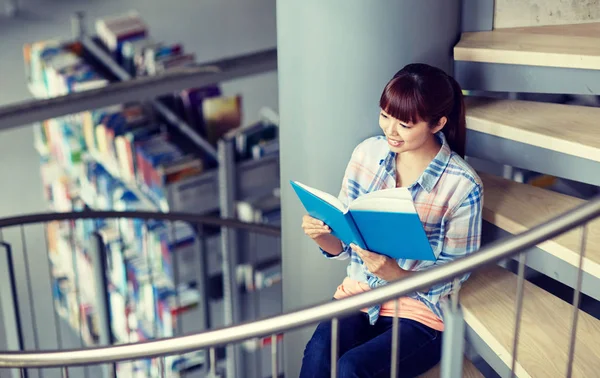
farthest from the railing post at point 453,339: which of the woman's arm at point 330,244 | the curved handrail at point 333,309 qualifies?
the woman's arm at point 330,244

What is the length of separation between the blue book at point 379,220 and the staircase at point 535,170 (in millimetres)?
368

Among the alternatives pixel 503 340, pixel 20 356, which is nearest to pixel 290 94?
pixel 503 340

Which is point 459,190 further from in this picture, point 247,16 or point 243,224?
point 247,16

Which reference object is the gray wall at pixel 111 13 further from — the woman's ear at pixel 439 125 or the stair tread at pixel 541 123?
the woman's ear at pixel 439 125

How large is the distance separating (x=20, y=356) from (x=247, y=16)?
223 inches

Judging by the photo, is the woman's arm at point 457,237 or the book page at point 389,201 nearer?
the book page at point 389,201

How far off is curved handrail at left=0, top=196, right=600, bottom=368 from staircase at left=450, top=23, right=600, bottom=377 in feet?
1.58

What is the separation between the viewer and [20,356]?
181cm

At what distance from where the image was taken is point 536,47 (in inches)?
92.8

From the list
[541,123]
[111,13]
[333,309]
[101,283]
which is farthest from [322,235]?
[111,13]

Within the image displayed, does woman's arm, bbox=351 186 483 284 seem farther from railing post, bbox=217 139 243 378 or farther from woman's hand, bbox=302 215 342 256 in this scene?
railing post, bbox=217 139 243 378

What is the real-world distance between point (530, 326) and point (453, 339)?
58cm

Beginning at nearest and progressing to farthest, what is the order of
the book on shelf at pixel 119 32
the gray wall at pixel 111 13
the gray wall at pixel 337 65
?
1. the gray wall at pixel 337 65
2. the book on shelf at pixel 119 32
3. the gray wall at pixel 111 13

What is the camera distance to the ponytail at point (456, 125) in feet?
6.82
